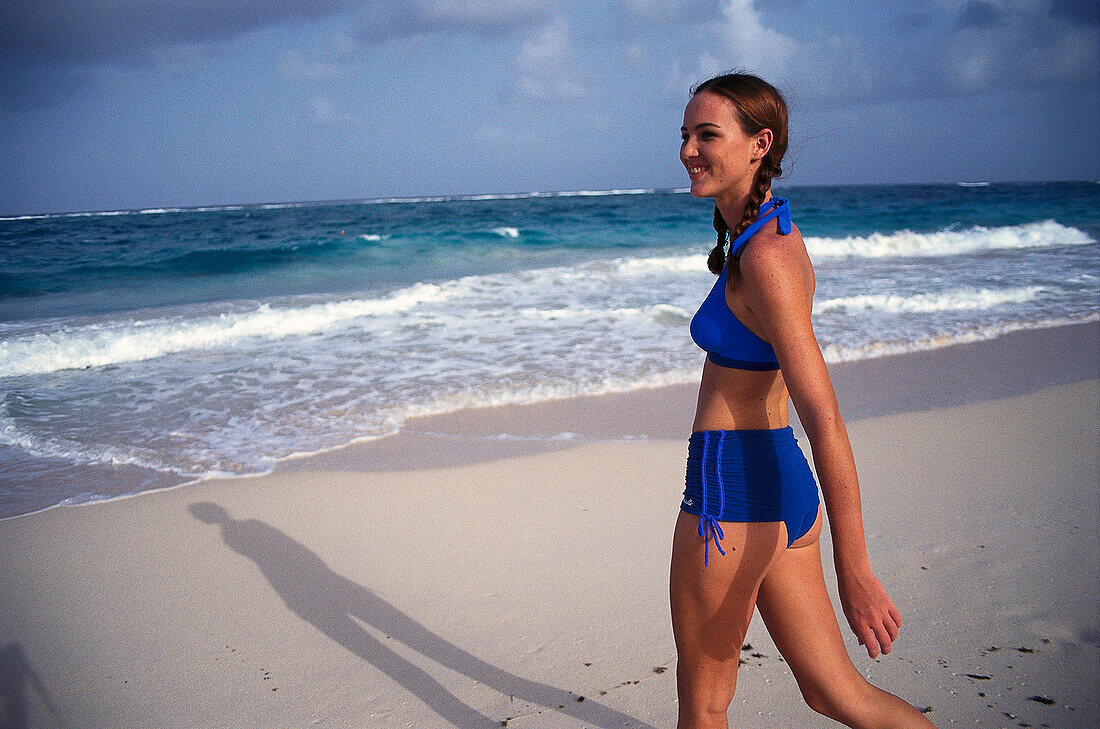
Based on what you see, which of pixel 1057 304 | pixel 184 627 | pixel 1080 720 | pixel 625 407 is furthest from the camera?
pixel 1057 304

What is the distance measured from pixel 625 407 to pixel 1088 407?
3.48 meters

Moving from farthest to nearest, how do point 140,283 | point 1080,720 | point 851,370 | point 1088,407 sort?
point 140,283
point 851,370
point 1088,407
point 1080,720

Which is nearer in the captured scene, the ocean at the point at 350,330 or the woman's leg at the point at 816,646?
the woman's leg at the point at 816,646

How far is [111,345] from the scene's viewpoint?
939 cm

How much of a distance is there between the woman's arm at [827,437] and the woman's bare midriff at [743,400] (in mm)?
211

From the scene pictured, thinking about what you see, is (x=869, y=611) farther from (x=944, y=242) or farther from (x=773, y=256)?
(x=944, y=242)

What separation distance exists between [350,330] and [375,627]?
7.10 meters

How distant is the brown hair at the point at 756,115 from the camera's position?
1.70 metres

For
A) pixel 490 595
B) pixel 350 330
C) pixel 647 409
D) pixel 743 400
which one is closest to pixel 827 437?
pixel 743 400

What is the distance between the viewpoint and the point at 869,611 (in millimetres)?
1474

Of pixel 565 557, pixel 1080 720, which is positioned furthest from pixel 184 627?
pixel 1080 720

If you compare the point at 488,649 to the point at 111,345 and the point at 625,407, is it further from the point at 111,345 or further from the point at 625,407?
the point at 111,345

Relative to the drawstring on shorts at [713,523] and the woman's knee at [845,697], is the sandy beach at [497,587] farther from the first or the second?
the drawstring on shorts at [713,523]

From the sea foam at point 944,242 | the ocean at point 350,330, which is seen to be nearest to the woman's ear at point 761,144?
the ocean at point 350,330
